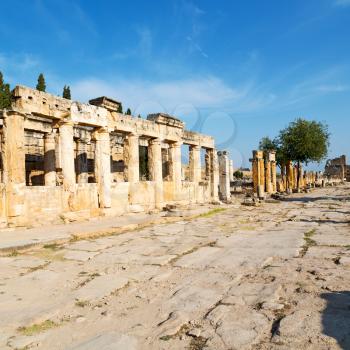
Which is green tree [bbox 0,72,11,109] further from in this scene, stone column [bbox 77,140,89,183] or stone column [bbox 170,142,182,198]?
stone column [bbox 170,142,182,198]

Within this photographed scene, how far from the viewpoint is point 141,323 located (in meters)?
3.23

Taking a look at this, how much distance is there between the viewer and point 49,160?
13945 millimetres

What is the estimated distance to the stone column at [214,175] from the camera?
64.1 feet

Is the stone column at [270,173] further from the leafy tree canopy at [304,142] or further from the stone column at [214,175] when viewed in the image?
the stone column at [214,175]

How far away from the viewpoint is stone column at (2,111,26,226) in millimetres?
9344

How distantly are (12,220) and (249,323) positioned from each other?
314 inches

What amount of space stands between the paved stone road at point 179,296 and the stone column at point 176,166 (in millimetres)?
9076

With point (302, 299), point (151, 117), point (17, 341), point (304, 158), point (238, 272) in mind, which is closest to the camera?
point (17, 341)

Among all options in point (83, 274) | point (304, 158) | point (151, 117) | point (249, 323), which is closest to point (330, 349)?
point (249, 323)

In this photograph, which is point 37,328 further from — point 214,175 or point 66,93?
point 66,93

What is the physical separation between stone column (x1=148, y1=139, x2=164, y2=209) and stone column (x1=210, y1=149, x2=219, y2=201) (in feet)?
16.4

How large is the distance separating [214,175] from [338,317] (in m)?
16.6

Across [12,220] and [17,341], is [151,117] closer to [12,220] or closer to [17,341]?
[12,220]

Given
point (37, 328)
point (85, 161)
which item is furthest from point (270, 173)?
point (37, 328)
